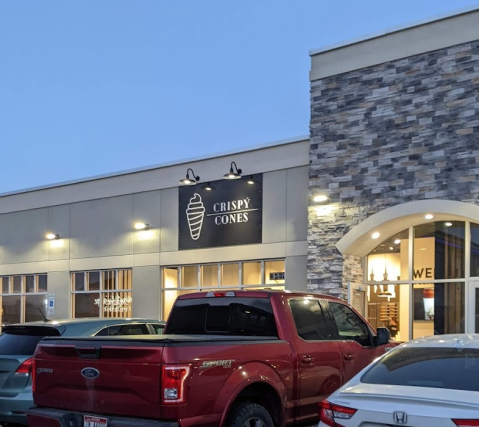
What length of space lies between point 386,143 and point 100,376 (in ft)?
33.9

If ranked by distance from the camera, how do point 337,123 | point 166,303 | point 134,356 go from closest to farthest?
point 134,356 → point 337,123 → point 166,303

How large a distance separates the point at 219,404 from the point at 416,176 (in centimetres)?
962

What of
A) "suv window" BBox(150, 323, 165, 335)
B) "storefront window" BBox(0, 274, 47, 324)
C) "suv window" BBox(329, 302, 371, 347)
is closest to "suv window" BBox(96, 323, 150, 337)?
"suv window" BBox(150, 323, 165, 335)

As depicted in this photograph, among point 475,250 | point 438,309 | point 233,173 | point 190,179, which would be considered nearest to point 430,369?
point 475,250

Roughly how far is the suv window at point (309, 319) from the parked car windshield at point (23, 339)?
3171 millimetres

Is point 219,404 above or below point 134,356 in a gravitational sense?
below

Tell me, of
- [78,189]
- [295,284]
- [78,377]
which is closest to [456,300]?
[295,284]

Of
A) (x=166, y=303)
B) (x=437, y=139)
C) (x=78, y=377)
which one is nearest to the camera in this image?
(x=78, y=377)

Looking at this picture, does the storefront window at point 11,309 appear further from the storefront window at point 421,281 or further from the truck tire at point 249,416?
the truck tire at point 249,416

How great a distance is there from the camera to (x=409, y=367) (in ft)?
18.8

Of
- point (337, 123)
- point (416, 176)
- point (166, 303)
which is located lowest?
point (166, 303)

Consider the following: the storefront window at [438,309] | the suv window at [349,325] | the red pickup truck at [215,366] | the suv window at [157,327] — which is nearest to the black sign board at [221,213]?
the storefront window at [438,309]

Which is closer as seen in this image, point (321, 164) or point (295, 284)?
point (321, 164)

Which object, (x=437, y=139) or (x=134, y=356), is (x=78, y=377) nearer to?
(x=134, y=356)
